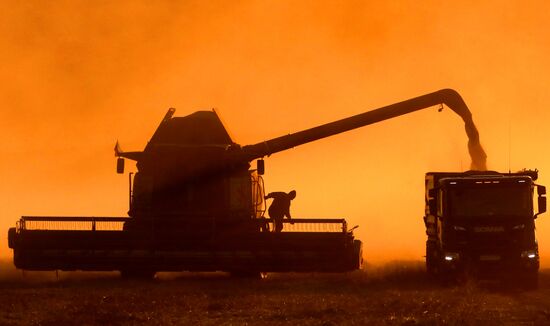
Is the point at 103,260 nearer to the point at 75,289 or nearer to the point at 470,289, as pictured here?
the point at 75,289

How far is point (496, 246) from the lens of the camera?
3412 cm

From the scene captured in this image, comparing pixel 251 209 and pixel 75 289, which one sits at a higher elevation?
pixel 251 209

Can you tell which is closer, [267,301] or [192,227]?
[267,301]

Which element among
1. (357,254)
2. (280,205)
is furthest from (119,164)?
(357,254)

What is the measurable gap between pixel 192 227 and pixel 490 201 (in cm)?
956

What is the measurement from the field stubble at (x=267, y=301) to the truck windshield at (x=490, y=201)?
7.38 feet

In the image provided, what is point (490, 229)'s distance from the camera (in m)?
34.1

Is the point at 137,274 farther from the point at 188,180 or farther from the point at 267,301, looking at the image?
the point at 267,301

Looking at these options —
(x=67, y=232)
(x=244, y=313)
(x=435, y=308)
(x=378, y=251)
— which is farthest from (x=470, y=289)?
(x=378, y=251)

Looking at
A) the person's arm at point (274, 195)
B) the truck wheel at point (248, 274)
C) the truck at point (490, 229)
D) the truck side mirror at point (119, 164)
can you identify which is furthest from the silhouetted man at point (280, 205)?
the truck at point (490, 229)

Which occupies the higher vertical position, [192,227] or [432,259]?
[192,227]

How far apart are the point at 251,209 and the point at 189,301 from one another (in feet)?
37.6

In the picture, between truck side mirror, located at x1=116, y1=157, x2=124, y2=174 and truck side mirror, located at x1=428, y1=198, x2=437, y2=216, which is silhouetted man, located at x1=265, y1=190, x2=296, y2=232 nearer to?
truck side mirror, located at x1=428, y1=198, x2=437, y2=216

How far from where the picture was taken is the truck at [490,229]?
3394 centimetres
